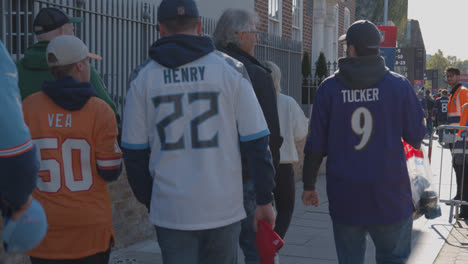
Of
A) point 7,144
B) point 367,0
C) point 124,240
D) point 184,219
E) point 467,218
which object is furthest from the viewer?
point 367,0

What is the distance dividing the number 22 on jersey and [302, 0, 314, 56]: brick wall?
576 inches

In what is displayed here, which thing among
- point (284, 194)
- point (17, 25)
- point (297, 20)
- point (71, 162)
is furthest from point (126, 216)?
point (297, 20)

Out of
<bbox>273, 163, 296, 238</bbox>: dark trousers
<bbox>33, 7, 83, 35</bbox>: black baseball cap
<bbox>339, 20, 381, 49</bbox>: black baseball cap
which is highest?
<bbox>33, 7, 83, 35</bbox>: black baseball cap

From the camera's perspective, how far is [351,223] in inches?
144

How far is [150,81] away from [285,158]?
2692 millimetres

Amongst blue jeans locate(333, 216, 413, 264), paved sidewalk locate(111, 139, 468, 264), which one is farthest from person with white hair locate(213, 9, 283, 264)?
paved sidewalk locate(111, 139, 468, 264)

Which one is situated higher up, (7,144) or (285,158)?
(7,144)

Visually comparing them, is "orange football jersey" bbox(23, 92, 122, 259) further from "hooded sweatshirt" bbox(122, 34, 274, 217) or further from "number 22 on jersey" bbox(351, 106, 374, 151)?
"number 22 on jersey" bbox(351, 106, 374, 151)

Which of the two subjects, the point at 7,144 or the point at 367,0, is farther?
the point at 367,0

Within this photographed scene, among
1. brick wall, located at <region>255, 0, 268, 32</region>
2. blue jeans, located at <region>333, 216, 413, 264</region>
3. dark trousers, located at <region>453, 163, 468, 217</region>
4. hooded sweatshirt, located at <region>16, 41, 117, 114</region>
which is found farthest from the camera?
brick wall, located at <region>255, 0, 268, 32</region>

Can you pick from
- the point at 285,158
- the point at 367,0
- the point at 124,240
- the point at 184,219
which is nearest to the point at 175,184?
the point at 184,219

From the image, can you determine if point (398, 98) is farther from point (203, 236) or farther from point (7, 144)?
point (7, 144)

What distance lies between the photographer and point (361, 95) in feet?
11.9

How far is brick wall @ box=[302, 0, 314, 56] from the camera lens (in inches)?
712
